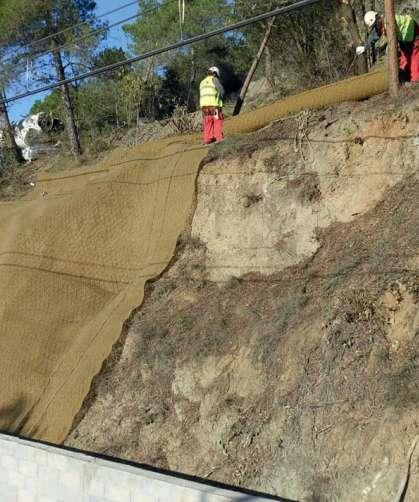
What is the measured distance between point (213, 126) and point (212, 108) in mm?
433

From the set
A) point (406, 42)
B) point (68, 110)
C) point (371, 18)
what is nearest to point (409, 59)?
point (406, 42)

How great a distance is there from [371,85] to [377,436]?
19.5ft

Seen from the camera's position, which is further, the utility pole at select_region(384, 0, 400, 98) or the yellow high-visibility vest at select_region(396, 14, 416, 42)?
the yellow high-visibility vest at select_region(396, 14, 416, 42)

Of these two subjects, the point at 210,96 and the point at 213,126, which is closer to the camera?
the point at 213,126

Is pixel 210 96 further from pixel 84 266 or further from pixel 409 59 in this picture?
pixel 84 266

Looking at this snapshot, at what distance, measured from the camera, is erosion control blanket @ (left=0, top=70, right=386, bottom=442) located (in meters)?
10.4

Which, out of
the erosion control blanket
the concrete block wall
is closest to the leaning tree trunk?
the erosion control blanket

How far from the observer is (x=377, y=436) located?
6.18 meters

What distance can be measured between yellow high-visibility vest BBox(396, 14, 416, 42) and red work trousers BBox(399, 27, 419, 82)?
0.09 metres

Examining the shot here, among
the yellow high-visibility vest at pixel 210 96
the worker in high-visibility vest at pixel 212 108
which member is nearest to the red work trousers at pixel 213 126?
the worker in high-visibility vest at pixel 212 108

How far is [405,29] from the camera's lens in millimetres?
10648

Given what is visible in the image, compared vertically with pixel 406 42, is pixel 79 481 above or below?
below

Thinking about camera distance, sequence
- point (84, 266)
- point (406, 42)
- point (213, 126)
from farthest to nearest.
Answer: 1. point (213, 126)
2. point (84, 266)
3. point (406, 42)

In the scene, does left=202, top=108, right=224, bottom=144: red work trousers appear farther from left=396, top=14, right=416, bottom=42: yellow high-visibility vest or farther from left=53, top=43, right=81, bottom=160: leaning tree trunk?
left=53, top=43, right=81, bottom=160: leaning tree trunk
